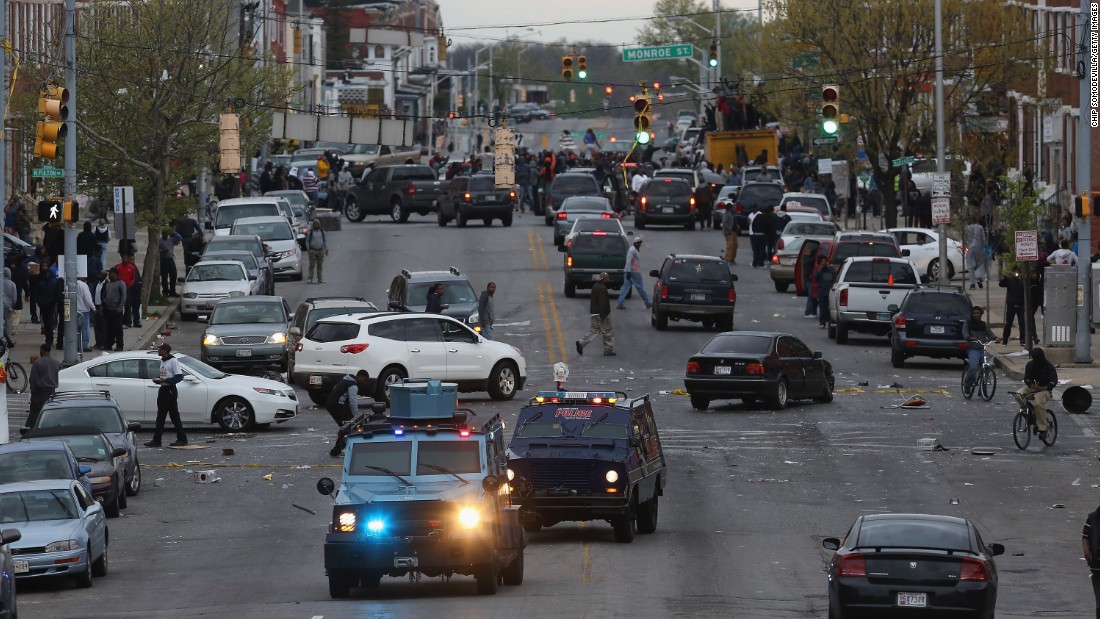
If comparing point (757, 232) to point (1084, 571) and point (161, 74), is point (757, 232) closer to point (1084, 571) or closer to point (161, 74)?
point (161, 74)

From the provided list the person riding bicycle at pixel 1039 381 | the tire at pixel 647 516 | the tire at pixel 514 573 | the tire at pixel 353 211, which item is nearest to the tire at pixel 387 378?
the person riding bicycle at pixel 1039 381

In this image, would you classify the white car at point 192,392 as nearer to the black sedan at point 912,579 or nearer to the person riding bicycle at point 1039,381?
the person riding bicycle at point 1039,381

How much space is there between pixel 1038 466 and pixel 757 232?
92.0ft

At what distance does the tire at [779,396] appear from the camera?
33250 mm

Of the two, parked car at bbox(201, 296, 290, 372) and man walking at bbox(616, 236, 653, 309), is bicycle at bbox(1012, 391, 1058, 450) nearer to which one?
parked car at bbox(201, 296, 290, 372)

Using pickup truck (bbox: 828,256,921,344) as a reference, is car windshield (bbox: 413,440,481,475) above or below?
below

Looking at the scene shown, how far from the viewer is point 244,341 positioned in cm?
3784

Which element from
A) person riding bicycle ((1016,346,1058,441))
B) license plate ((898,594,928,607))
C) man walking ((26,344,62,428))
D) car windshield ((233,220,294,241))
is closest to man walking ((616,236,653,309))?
car windshield ((233,220,294,241))

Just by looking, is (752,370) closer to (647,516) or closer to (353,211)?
(647,516)

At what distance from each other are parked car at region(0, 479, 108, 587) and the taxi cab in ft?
14.9

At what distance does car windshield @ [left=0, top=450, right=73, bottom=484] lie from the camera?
2191 cm

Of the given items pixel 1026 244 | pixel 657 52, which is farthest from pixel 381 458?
pixel 657 52

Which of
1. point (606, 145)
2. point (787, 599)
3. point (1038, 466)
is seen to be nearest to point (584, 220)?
point (1038, 466)

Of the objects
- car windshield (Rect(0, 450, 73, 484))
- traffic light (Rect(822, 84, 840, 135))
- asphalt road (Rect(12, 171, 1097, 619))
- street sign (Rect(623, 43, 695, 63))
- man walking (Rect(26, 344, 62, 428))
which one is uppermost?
street sign (Rect(623, 43, 695, 63))
